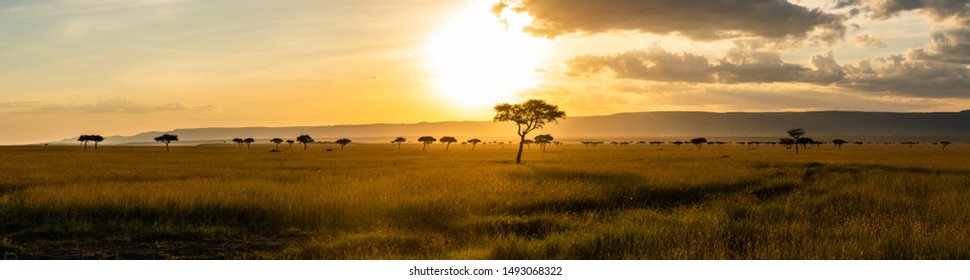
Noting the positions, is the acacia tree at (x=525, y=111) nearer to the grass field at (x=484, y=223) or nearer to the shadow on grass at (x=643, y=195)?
the shadow on grass at (x=643, y=195)

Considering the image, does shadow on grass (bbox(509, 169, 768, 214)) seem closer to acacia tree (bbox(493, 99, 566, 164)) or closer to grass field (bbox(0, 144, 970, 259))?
grass field (bbox(0, 144, 970, 259))

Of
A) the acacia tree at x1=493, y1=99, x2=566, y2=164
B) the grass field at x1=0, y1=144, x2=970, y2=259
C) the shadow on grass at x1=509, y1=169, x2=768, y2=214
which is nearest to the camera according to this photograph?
the grass field at x1=0, y1=144, x2=970, y2=259

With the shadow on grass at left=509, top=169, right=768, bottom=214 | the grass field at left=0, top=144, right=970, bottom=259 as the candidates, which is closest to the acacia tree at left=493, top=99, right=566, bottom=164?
the shadow on grass at left=509, top=169, right=768, bottom=214

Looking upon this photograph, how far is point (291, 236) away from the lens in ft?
58.7

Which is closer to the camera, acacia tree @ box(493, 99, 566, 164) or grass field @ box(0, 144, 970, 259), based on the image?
grass field @ box(0, 144, 970, 259)

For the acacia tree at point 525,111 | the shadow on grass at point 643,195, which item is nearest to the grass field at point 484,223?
the shadow on grass at point 643,195

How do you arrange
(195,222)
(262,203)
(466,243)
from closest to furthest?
1. (466,243)
2. (195,222)
3. (262,203)

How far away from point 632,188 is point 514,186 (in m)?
5.56

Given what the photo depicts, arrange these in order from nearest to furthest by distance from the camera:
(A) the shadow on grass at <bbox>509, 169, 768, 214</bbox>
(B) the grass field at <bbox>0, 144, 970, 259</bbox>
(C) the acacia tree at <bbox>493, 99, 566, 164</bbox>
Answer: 1. (B) the grass field at <bbox>0, 144, 970, 259</bbox>
2. (A) the shadow on grass at <bbox>509, 169, 768, 214</bbox>
3. (C) the acacia tree at <bbox>493, 99, 566, 164</bbox>

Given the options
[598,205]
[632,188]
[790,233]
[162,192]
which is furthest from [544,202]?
[162,192]

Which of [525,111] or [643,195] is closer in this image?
[643,195]

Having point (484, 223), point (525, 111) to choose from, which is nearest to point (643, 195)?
point (484, 223)

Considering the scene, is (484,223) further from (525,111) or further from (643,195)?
(525,111)
